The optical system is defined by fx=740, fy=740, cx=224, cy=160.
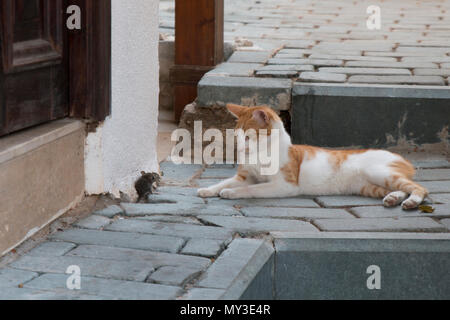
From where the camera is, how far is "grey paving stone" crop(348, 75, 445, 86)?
601 centimetres

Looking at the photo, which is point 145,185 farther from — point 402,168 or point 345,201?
point 402,168

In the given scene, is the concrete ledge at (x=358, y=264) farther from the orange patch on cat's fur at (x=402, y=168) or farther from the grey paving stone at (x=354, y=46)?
the grey paving stone at (x=354, y=46)

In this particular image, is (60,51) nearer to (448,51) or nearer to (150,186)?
(150,186)

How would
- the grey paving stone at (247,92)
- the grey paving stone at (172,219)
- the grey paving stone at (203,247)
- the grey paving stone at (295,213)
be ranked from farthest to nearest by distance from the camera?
1. the grey paving stone at (247,92)
2. the grey paving stone at (295,213)
3. the grey paving stone at (172,219)
4. the grey paving stone at (203,247)

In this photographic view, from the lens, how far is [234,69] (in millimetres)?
6613

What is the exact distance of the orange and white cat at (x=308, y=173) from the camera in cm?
462

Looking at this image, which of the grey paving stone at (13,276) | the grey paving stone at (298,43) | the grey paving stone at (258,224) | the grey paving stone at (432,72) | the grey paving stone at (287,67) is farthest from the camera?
the grey paving stone at (298,43)

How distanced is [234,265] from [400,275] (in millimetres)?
952

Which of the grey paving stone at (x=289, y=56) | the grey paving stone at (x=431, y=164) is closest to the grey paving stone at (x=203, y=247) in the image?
the grey paving stone at (x=431, y=164)

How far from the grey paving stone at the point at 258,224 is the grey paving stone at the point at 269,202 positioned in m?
0.37

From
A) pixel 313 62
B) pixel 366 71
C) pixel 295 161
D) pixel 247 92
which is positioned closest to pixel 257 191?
pixel 295 161

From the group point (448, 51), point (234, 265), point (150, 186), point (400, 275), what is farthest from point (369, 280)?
point (448, 51)

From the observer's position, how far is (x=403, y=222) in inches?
157

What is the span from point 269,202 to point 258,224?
0.59m
